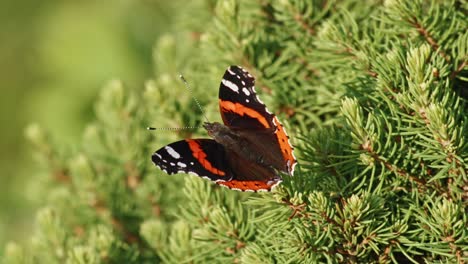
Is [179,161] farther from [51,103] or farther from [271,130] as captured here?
[51,103]

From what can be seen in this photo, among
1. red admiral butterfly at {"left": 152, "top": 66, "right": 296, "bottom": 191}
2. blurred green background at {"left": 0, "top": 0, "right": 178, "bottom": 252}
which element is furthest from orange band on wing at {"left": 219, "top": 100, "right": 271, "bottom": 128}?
blurred green background at {"left": 0, "top": 0, "right": 178, "bottom": 252}

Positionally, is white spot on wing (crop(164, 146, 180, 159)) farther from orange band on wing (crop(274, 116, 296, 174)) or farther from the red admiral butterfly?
orange band on wing (crop(274, 116, 296, 174))

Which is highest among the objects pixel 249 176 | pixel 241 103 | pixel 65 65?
pixel 241 103

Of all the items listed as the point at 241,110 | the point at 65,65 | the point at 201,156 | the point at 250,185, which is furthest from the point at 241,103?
the point at 65,65

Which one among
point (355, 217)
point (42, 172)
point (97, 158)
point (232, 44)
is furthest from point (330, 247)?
point (42, 172)

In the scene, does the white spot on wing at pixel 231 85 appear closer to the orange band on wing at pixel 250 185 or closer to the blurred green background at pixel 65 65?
the orange band on wing at pixel 250 185

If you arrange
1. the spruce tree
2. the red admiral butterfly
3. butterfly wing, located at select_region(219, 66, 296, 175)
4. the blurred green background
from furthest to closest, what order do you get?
the blurred green background < butterfly wing, located at select_region(219, 66, 296, 175) < the red admiral butterfly < the spruce tree

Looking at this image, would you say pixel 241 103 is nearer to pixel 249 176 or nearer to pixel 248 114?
pixel 248 114
